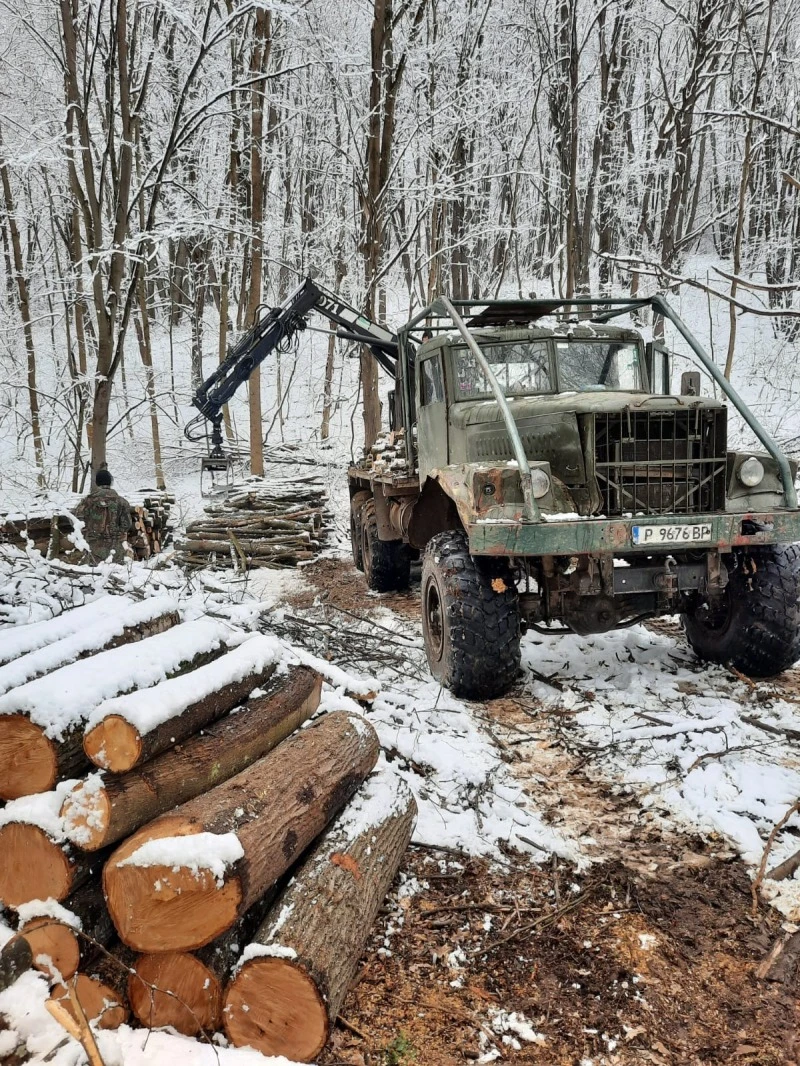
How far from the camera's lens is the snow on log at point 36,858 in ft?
7.72

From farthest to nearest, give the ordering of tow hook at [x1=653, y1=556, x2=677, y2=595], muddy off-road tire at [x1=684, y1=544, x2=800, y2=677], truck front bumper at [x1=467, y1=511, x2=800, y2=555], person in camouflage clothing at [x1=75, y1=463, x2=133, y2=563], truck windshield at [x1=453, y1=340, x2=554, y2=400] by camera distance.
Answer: person in camouflage clothing at [x1=75, y1=463, x2=133, y2=563] → truck windshield at [x1=453, y1=340, x2=554, y2=400] → muddy off-road tire at [x1=684, y1=544, x2=800, y2=677] → tow hook at [x1=653, y1=556, x2=677, y2=595] → truck front bumper at [x1=467, y1=511, x2=800, y2=555]

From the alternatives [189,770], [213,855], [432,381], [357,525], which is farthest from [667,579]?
[357,525]

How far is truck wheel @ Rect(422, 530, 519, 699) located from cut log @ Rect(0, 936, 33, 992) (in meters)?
2.92

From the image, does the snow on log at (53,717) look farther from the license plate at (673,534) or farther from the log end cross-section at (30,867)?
the license plate at (673,534)

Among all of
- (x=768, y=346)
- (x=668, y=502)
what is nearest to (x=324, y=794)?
(x=668, y=502)

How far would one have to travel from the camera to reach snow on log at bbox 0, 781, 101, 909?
2354 millimetres

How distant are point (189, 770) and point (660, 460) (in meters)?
3.48

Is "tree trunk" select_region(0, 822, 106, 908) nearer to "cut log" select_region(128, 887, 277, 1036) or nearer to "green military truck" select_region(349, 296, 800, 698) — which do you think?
"cut log" select_region(128, 887, 277, 1036)

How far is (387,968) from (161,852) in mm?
908

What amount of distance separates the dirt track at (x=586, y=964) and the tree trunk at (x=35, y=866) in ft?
3.11

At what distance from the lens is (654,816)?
3486 mm

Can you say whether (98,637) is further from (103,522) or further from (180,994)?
(103,522)

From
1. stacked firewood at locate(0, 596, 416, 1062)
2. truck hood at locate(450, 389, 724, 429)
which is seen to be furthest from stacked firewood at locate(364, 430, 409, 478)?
stacked firewood at locate(0, 596, 416, 1062)

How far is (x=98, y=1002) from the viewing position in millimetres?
2266
